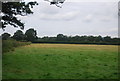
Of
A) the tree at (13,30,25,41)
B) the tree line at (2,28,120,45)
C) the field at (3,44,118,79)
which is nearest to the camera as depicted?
the field at (3,44,118,79)

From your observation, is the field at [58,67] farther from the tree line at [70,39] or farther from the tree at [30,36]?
the tree at [30,36]

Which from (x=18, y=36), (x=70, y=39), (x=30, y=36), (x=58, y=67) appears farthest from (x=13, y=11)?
(x=70, y=39)

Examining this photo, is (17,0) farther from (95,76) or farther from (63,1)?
(95,76)

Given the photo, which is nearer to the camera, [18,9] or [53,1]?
[53,1]

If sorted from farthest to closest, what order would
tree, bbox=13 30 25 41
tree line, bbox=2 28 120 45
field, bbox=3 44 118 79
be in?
1. tree line, bbox=2 28 120 45
2. tree, bbox=13 30 25 41
3. field, bbox=3 44 118 79

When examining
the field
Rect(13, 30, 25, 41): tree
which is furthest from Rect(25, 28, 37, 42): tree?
the field

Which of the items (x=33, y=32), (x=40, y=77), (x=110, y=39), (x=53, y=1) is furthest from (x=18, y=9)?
(x=110, y=39)

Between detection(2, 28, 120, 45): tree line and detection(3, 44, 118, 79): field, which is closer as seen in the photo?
detection(3, 44, 118, 79): field

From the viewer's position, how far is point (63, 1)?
19969 mm

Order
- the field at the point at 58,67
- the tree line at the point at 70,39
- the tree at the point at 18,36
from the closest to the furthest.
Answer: the field at the point at 58,67
the tree at the point at 18,36
the tree line at the point at 70,39

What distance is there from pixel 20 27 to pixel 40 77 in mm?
9634

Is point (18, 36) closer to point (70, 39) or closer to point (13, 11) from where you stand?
point (13, 11)

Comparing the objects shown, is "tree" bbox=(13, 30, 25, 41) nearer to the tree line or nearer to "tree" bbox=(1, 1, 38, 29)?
the tree line

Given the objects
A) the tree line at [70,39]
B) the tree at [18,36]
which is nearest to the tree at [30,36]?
the tree line at [70,39]
